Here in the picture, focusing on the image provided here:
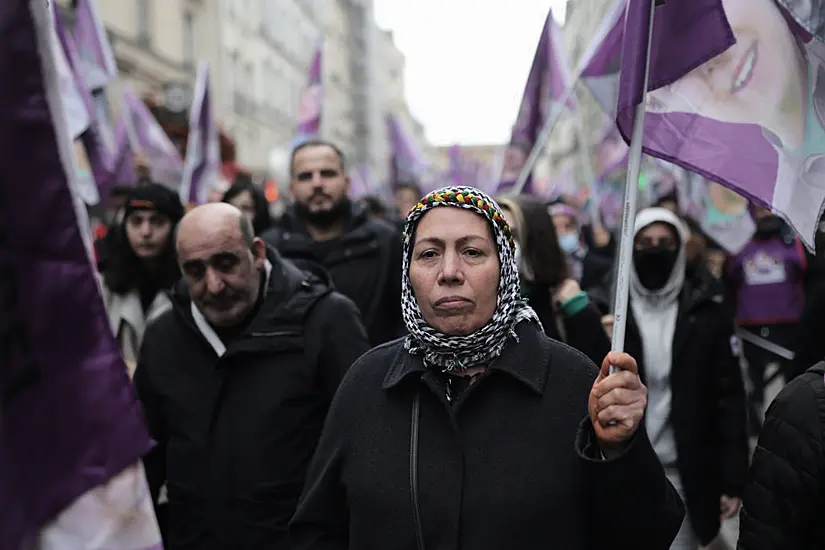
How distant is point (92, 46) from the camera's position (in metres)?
6.84

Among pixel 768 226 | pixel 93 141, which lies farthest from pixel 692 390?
pixel 768 226

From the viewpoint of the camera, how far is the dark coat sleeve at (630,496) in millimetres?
2104

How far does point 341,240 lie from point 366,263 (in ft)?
0.60

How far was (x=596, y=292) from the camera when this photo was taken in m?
4.89

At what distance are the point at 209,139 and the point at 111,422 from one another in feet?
26.4

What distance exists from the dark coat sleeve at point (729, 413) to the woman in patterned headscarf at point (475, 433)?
2.10 m

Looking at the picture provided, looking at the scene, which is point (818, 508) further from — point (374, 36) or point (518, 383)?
point (374, 36)

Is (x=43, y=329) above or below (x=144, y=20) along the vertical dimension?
below

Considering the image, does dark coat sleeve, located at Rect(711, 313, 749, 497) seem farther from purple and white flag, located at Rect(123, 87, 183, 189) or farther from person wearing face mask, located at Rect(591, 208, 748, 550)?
purple and white flag, located at Rect(123, 87, 183, 189)

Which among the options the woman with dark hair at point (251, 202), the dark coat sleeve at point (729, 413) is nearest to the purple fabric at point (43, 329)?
the dark coat sleeve at point (729, 413)

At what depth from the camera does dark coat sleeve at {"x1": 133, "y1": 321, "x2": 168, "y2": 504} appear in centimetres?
339

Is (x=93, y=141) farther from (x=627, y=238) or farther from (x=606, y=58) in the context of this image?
(x=627, y=238)

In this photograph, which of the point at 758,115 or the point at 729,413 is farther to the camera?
the point at 729,413

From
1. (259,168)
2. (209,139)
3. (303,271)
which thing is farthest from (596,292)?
(259,168)
